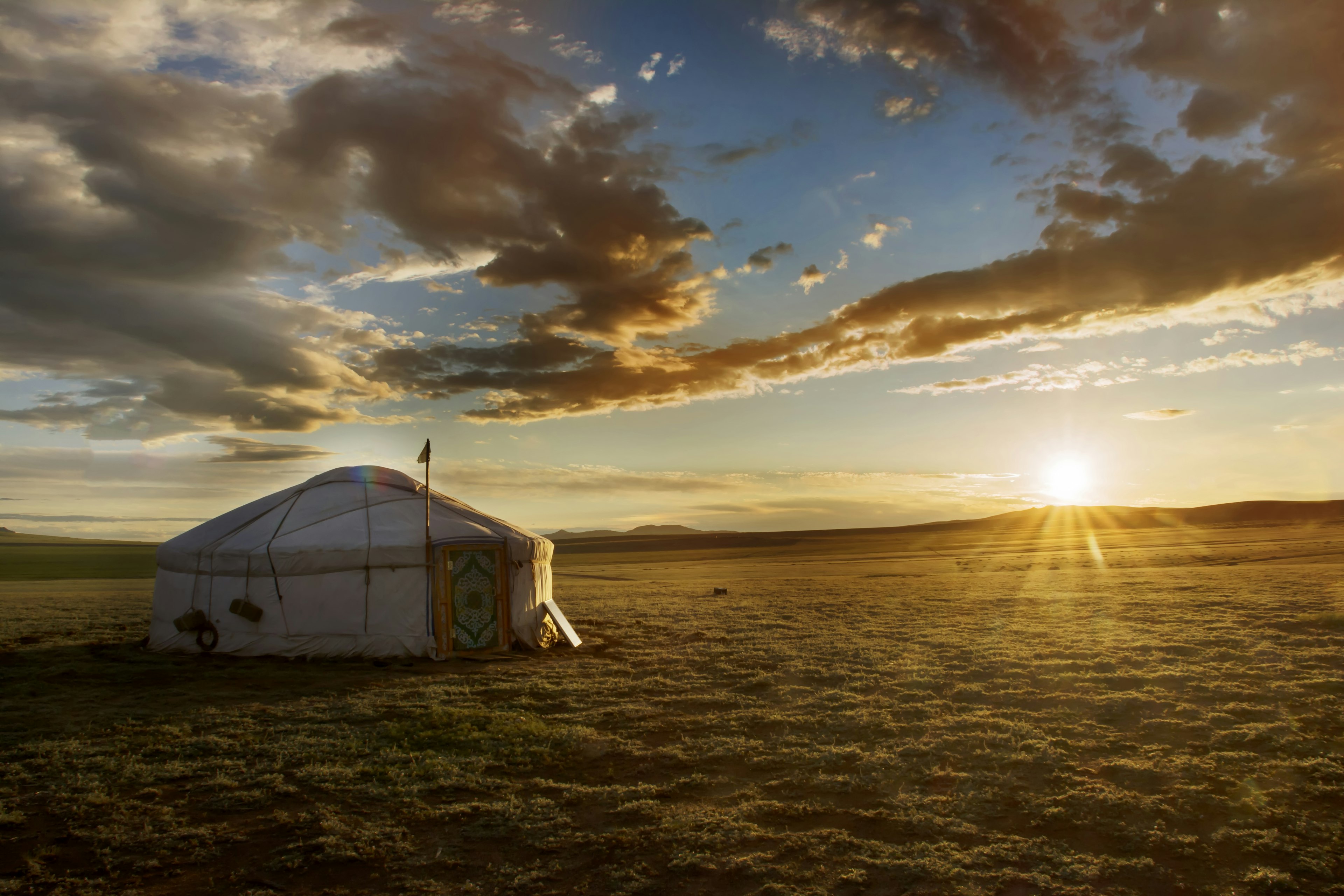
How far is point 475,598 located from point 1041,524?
330ft

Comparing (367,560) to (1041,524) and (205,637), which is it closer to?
(205,637)

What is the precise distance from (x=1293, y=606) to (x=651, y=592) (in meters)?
19.4

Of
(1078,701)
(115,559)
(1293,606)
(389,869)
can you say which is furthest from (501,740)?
(115,559)

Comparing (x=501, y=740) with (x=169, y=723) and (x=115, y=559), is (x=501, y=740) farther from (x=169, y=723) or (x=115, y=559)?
(x=115, y=559)

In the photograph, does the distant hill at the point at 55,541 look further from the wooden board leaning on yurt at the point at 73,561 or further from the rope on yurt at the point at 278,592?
the rope on yurt at the point at 278,592

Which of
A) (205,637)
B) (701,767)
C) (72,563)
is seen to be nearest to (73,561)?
(72,563)

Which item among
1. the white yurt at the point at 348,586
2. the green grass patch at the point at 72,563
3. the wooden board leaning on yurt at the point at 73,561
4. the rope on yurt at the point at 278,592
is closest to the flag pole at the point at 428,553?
the white yurt at the point at 348,586

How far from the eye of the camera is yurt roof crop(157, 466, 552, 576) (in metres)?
13.1

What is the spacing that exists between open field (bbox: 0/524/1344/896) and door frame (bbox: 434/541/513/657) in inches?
27.2

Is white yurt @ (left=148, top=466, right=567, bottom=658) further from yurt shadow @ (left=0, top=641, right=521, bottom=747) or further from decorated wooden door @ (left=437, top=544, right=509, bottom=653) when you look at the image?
yurt shadow @ (left=0, top=641, right=521, bottom=747)

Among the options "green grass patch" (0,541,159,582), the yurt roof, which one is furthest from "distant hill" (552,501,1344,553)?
the yurt roof

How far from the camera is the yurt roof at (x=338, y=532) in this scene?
13055 mm

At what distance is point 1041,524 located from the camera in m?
98.6

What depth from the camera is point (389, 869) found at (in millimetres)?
4867
